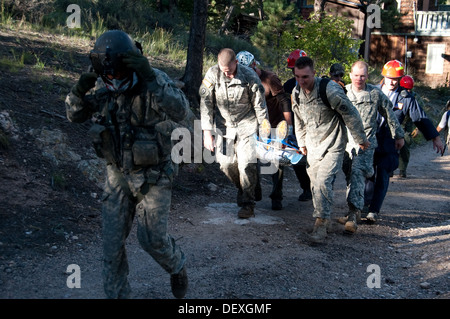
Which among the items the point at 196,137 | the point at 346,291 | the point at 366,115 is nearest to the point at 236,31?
the point at 196,137

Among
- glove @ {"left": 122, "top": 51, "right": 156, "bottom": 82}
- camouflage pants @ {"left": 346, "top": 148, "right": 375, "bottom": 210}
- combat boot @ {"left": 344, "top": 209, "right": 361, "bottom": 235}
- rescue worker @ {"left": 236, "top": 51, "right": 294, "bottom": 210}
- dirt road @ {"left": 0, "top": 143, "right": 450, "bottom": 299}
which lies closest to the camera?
glove @ {"left": 122, "top": 51, "right": 156, "bottom": 82}

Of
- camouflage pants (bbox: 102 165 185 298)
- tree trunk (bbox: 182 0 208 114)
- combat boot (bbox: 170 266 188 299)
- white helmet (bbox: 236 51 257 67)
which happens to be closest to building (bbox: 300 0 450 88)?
tree trunk (bbox: 182 0 208 114)

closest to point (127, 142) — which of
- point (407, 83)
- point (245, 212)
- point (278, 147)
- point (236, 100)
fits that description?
point (236, 100)

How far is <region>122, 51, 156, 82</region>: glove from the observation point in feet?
12.2

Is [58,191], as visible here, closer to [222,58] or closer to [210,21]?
[222,58]

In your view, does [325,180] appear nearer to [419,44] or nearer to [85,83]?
[85,83]

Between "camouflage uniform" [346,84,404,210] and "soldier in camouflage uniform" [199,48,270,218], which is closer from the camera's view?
"soldier in camouflage uniform" [199,48,270,218]

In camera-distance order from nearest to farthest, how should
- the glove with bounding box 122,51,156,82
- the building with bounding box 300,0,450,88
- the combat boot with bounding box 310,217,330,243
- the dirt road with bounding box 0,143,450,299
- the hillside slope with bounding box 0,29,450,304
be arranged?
the glove with bounding box 122,51,156,82 < the dirt road with bounding box 0,143,450,299 < the hillside slope with bounding box 0,29,450,304 < the combat boot with bounding box 310,217,330,243 < the building with bounding box 300,0,450,88

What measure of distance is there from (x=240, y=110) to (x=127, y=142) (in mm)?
3062

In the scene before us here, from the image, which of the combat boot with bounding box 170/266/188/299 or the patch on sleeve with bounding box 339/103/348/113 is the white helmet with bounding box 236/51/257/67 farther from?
the combat boot with bounding box 170/266/188/299

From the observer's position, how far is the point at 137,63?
3.75 metres

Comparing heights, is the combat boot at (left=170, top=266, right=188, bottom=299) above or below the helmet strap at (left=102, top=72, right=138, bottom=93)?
below

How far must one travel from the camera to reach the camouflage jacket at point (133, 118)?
3951mm

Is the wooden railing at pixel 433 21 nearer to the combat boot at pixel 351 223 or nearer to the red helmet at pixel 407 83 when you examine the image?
the red helmet at pixel 407 83
